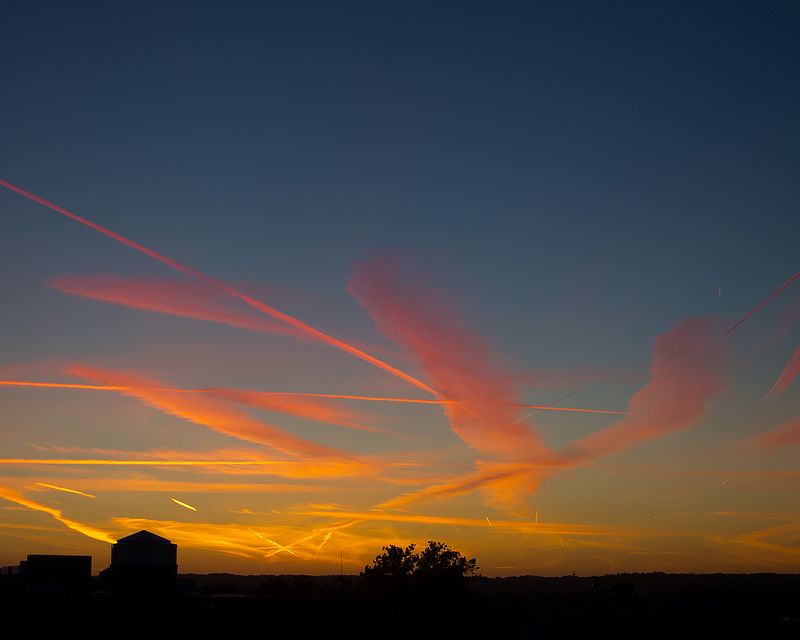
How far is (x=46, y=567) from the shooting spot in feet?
328

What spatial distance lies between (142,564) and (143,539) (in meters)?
2.81

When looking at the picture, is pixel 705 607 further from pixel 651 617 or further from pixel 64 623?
pixel 64 623

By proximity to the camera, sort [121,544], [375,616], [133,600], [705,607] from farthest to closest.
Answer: [121,544] < [375,616] < [133,600] < [705,607]

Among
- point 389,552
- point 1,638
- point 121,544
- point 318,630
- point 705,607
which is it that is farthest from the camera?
point 389,552

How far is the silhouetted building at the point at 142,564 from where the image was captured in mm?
95438

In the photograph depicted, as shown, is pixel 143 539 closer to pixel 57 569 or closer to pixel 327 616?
pixel 57 569

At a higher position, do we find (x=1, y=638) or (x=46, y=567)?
(x=46, y=567)

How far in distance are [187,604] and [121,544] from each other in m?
24.9

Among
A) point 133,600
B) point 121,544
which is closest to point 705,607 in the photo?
point 133,600

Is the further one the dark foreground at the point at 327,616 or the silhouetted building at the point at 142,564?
the silhouetted building at the point at 142,564

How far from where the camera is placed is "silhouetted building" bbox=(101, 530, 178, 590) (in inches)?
3757

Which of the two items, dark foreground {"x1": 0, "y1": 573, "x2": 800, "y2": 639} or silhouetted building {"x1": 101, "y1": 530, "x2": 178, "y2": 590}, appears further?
silhouetted building {"x1": 101, "y1": 530, "x2": 178, "y2": 590}

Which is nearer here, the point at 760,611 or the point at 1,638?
the point at 1,638

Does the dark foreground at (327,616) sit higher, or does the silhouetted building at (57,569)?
the silhouetted building at (57,569)
